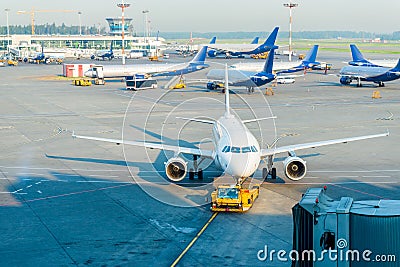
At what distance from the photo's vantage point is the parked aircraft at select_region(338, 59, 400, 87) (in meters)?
116

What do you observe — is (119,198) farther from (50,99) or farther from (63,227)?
(50,99)

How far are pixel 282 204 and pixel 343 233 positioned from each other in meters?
15.4

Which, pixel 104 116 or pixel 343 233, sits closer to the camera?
pixel 343 233

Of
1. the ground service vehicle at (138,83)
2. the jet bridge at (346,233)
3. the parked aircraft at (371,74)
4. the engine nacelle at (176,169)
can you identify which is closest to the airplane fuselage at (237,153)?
the engine nacelle at (176,169)

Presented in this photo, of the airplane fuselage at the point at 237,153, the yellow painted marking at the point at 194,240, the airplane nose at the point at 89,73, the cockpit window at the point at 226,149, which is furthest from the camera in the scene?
the airplane nose at the point at 89,73

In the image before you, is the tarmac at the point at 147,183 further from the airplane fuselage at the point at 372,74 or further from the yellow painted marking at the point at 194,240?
the airplane fuselage at the point at 372,74

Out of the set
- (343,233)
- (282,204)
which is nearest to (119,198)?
(282,204)

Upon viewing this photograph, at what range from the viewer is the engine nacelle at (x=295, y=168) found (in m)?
40.8

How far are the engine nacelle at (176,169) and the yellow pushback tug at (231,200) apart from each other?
16.1ft

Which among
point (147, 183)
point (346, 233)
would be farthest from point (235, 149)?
point (346, 233)

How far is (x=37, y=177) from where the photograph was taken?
4456 cm

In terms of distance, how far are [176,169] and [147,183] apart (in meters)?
3.28

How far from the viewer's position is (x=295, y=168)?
41.0 metres

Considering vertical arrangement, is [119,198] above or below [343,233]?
below
